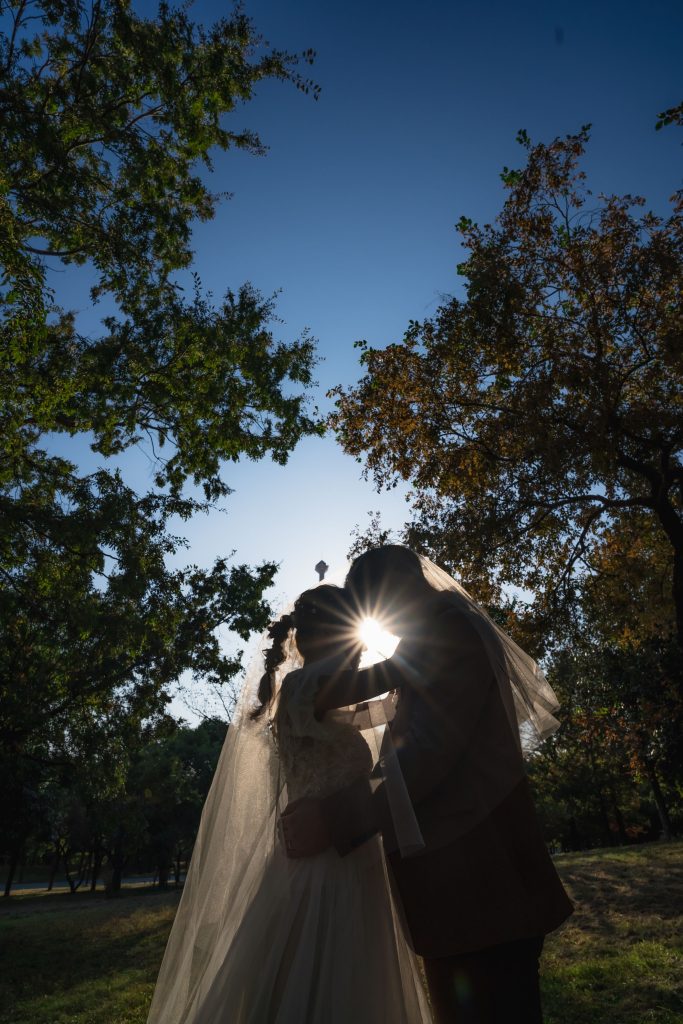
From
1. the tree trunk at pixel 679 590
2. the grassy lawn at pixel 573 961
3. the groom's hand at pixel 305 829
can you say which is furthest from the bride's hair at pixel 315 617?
the tree trunk at pixel 679 590

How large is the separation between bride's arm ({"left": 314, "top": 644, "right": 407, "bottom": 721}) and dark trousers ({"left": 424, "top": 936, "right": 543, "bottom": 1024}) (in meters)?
0.85

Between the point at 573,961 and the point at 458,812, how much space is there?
7495 mm

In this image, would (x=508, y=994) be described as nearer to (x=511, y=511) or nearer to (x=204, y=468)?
(x=511, y=511)

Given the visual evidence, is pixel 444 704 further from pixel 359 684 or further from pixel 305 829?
pixel 305 829

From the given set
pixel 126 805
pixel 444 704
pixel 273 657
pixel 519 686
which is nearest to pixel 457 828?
pixel 444 704

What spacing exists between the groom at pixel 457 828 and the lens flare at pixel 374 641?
0.80ft

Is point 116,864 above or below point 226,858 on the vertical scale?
above

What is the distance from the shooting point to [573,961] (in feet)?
23.6

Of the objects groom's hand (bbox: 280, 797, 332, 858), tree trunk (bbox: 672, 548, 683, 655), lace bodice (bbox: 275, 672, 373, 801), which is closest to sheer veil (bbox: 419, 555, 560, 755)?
lace bodice (bbox: 275, 672, 373, 801)

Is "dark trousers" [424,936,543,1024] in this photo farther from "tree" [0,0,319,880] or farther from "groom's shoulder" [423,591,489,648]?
"tree" [0,0,319,880]

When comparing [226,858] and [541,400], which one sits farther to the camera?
[541,400]

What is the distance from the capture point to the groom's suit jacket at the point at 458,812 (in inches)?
71.7

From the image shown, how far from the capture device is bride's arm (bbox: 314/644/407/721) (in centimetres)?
221

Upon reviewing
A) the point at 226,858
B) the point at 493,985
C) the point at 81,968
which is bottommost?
the point at 81,968
